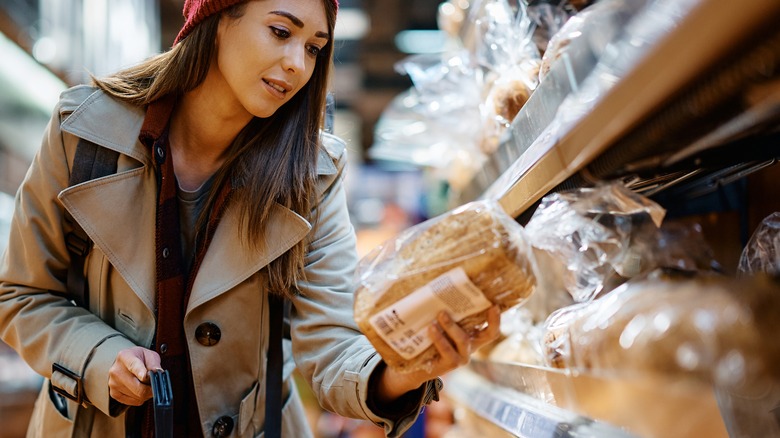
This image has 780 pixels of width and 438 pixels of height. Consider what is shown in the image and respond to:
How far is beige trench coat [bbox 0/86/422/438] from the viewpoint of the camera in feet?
4.46

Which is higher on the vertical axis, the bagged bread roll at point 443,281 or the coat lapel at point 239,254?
the bagged bread roll at point 443,281

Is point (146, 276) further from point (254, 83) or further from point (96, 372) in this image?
point (254, 83)

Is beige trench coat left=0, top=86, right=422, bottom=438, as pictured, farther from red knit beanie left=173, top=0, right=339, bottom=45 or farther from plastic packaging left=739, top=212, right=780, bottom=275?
plastic packaging left=739, top=212, right=780, bottom=275

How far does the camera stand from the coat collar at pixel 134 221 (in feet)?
4.48

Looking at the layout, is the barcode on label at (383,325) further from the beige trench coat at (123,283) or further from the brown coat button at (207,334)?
the brown coat button at (207,334)

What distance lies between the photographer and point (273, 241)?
4.61 feet

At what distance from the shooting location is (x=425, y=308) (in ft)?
2.77

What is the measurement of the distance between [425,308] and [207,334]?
691mm

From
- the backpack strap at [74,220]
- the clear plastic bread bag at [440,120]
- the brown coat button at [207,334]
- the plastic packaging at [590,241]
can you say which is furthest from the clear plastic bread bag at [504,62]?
the backpack strap at [74,220]

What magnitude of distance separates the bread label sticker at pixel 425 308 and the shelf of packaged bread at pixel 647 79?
18 cm

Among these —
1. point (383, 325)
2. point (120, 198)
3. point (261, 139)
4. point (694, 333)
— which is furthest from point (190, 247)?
point (694, 333)

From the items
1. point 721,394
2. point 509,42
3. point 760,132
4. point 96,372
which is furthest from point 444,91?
point 721,394

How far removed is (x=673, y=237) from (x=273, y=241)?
736 millimetres

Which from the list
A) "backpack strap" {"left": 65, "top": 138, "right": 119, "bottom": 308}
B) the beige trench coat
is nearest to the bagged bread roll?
the beige trench coat
